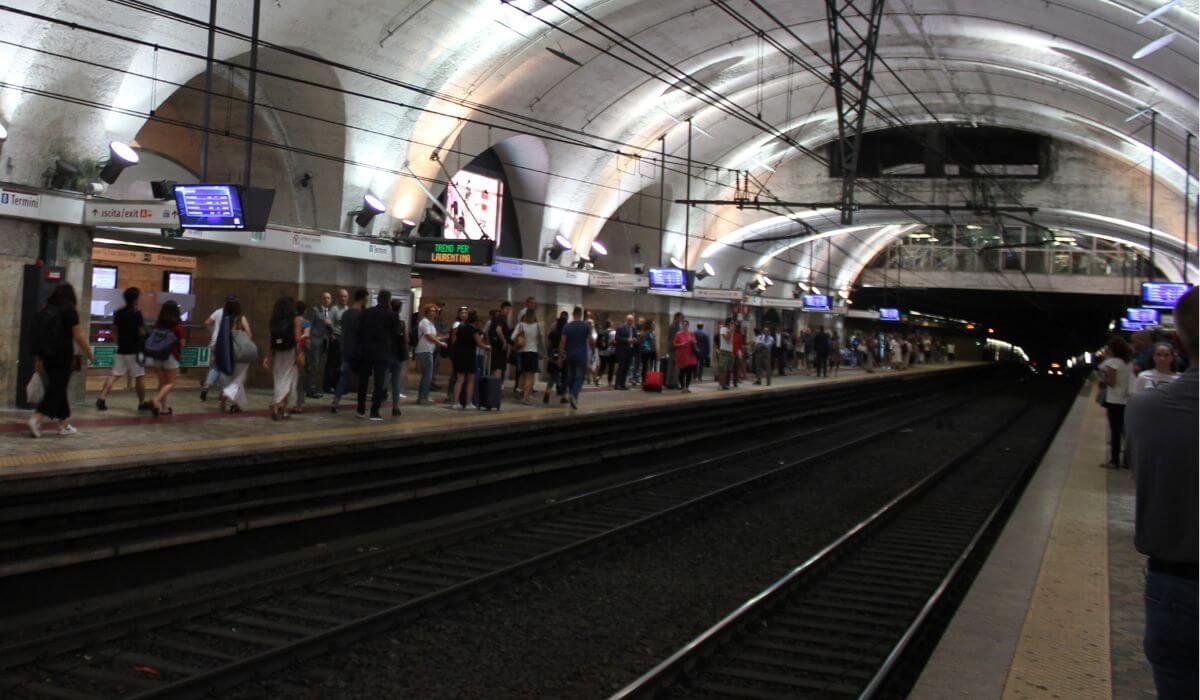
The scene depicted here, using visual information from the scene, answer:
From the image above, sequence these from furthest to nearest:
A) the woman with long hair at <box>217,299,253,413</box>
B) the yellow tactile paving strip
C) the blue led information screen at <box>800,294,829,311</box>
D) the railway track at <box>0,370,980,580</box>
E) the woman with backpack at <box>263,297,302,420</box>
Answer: the blue led information screen at <box>800,294,829,311</box>
the woman with long hair at <box>217,299,253,413</box>
the woman with backpack at <box>263,297,302,420</box>
the railway track at <box>0,370,980,580</box>
the yellow tactile paving strip

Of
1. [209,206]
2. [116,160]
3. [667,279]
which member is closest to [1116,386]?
[209,206]

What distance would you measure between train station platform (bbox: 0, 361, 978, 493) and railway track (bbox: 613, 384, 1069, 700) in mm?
4499

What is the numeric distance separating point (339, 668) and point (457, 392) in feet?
32.3

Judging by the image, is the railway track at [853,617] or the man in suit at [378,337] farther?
the man in suit at [378,337]

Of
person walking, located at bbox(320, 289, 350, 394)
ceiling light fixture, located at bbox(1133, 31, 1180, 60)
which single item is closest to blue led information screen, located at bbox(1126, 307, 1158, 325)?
ceiling light fixture, located at bbox(1133, 31, 1180, 60)

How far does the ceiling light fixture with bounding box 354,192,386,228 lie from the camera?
18062 mm

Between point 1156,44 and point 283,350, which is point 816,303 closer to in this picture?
point 1156,44

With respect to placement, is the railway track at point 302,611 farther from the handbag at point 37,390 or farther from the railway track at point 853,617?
→ the handbag at point 37,390

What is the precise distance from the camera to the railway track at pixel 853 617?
17.7ft

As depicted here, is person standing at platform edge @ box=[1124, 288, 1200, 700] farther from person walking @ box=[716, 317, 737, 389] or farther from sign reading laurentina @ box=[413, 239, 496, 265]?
person walking @ box=[716, 317, 737, 389]

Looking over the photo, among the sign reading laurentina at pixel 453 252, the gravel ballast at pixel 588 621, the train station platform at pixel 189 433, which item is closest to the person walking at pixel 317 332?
the train station platform at pixel 189 433

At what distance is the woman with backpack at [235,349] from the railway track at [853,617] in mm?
6705

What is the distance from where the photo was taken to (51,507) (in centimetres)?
696

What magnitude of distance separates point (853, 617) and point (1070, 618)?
1.30m
